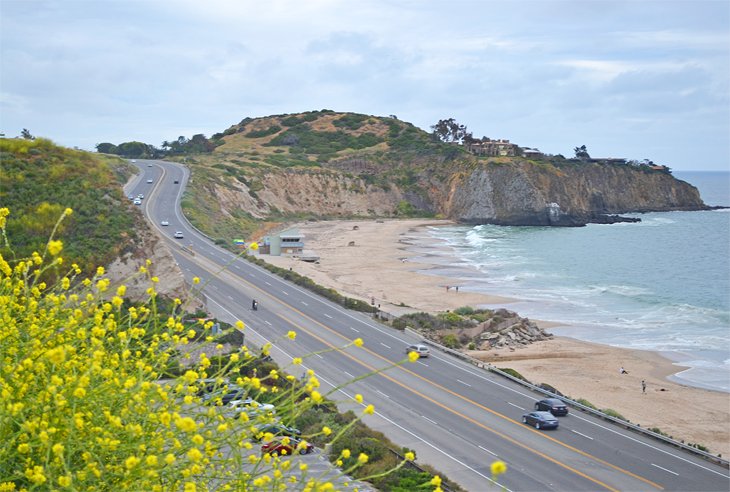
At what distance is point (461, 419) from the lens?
32.9m

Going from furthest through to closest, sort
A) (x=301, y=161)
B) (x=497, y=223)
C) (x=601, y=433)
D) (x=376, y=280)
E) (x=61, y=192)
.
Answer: (x=301, y=161)
(x=497, y=223)
(x=376, y=280)
(x=61, y=192)
(x=601, y=433)

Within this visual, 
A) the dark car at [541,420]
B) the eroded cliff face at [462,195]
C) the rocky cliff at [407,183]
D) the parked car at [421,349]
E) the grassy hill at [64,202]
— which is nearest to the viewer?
the dark car at [541,420]

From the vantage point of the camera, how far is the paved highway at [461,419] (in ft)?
89.5

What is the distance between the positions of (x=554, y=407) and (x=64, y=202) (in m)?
30.7

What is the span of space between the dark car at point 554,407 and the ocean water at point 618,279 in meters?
15.3

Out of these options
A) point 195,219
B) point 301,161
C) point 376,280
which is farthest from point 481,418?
point 301,161

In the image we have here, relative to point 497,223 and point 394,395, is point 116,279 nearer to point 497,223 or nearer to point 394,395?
point 394,395

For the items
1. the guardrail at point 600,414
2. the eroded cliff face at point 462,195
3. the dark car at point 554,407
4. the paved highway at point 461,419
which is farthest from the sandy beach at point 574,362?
the eroded cliff face at point 462,195

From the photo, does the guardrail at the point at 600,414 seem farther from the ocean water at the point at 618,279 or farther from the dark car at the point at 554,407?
the ocean water at the point at 618,279

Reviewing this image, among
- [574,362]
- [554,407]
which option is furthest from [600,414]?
[574,362]

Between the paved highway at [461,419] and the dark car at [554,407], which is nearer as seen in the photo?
the paved highway at [461,419]

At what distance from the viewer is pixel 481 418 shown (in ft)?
109

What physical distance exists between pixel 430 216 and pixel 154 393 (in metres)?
145

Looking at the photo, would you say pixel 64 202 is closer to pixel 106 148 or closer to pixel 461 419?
pixel 461 419
